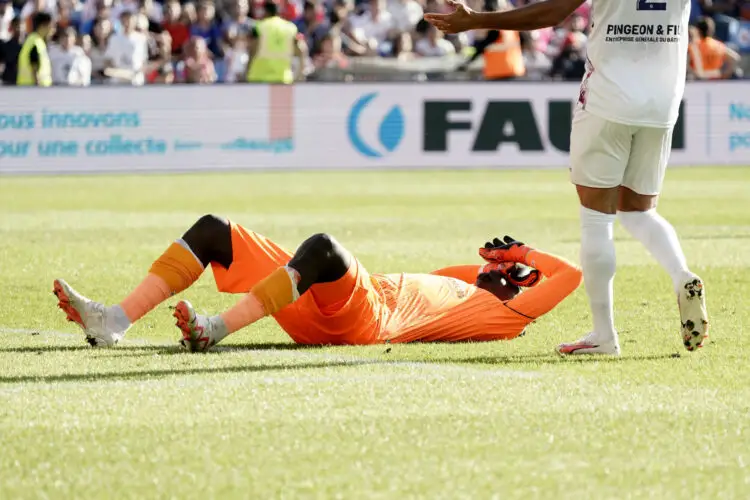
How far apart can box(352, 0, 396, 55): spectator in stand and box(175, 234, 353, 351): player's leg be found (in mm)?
21952

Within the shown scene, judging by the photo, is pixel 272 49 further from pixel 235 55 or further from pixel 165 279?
pixel 165 279

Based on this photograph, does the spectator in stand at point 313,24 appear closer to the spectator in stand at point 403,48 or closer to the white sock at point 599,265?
the spectator in stand at point 403,48

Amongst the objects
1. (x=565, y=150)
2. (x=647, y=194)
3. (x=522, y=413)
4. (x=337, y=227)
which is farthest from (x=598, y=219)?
(x=565, y=150)

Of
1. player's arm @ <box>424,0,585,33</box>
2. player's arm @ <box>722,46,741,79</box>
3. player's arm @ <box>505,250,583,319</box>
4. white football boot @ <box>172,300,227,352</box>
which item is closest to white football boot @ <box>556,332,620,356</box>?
player's arm @ <box>505,250,583,319</box>

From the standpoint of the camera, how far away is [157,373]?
612 centimetres

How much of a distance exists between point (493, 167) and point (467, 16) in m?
16.6

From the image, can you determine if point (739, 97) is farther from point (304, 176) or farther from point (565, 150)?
point (304, 176)

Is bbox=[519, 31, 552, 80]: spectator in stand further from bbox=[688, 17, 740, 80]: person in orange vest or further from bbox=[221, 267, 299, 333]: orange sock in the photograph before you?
bbox=[221, 267, 299, 333]: orange sock

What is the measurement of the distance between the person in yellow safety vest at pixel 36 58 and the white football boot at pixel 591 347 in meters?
17.8

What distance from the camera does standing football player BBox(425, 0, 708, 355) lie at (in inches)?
257

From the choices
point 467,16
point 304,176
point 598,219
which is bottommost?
point 304,176

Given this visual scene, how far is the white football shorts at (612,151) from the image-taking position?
6.59 m

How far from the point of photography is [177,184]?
67.7ft

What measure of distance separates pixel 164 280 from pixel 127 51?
65.9ft
